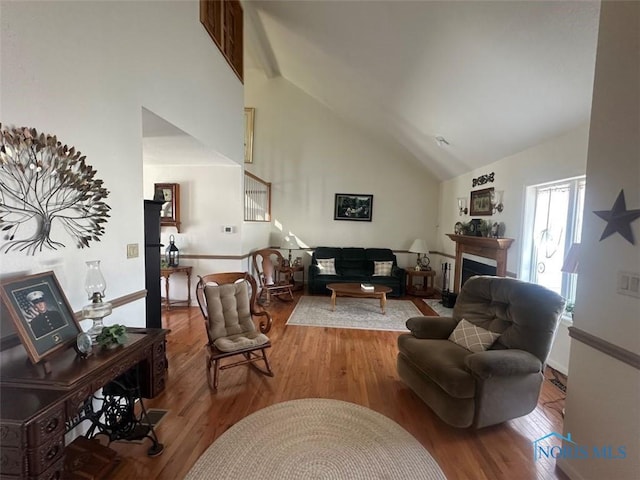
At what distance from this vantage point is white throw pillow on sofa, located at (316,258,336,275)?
591 cm

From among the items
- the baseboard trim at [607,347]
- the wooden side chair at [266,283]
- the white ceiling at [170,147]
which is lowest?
the wooden side chair at [266,283]

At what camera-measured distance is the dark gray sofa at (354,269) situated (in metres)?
5.71

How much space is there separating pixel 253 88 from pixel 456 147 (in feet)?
14.5

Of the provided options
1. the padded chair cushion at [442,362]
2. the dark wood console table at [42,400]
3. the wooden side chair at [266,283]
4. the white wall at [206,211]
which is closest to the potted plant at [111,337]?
the dark wood console table at [42,400]

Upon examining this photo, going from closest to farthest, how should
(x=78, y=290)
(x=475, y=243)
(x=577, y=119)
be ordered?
(x=78, y=290)
(x=577, y=119)
(x=475, y=243)

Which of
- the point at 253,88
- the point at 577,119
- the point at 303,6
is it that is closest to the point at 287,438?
the point at 577,119

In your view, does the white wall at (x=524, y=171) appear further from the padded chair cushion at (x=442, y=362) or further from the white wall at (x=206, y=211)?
the white wall at (x=206, y=211)

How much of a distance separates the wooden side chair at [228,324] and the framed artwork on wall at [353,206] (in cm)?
371

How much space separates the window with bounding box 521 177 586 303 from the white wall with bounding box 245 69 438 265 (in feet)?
10.1

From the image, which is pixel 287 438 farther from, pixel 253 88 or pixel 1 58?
pixel 253 88

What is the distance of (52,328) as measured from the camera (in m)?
1.41

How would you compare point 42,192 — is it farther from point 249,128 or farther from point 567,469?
point 249,128

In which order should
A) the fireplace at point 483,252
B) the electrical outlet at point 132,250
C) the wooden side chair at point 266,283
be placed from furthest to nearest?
the wooden side chair at point 266,283
the fireplace at point 483,252
the electrical outlet at point 132,250

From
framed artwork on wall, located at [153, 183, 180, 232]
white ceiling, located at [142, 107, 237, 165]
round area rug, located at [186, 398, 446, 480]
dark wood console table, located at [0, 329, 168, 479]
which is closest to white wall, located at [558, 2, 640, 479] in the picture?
round area rug, located at [186, 398, 446, 480]
